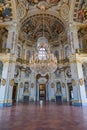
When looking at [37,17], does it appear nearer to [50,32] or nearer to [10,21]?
[50,32]

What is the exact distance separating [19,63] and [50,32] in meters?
8.85

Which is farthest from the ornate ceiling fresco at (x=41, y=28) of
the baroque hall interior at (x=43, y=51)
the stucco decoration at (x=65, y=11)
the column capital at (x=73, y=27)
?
the column capital at (x=73, y=27)

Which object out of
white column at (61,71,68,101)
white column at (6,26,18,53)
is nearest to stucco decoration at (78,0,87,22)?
white column at (6,26,18,53)

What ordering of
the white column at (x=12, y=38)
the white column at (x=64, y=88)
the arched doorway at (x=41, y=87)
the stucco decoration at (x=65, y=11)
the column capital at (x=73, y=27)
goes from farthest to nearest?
the arched doorway at (x=41, y=87) < the white column at (x=64, y=88) < the stucco decoration at (x=65, y=11) < the column capital at (x=73, y=27) < the white column at (x=12, y=38)

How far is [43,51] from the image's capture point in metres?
15.7

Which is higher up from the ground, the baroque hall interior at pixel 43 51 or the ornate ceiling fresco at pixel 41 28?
the ornate ceiling fresco at pixel 41 28

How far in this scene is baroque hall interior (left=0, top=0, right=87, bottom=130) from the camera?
39.5 ft

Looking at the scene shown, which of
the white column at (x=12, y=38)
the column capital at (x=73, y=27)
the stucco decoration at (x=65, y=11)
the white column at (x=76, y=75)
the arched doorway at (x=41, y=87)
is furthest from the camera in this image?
the arched doorway at (x=41, y=87)

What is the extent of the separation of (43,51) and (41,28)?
319 inches

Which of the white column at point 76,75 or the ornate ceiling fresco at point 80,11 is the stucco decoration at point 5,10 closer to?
the white column at point 76,75

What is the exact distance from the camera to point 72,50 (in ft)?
45.3

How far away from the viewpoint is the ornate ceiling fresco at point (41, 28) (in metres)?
19.6

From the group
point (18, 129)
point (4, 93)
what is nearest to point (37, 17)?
point (4, 93)

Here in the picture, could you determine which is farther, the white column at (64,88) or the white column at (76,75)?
the white column at (64,88)
